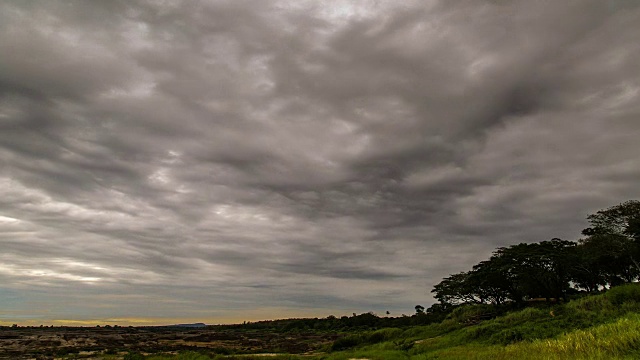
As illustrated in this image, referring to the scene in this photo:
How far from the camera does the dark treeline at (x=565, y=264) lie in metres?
48.3

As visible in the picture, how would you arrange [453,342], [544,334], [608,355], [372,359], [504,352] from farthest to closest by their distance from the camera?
[453,342]
[372,359]
[544,334]
[504,352]
[608,355]

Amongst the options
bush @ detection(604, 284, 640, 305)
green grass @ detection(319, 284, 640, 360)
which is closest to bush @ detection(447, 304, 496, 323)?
green grass @ detection(319, 284, 640, 360)

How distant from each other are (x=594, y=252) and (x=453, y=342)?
95.2ft

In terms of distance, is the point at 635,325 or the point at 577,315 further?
the point at 577,315

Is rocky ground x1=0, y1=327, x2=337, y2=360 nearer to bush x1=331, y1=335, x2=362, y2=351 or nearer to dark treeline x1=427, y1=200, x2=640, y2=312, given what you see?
bush x1=331, y1=335, x2=362, y2=351

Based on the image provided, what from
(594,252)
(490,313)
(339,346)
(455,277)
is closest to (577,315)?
(594,252)

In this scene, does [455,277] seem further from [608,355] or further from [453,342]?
[608,355]

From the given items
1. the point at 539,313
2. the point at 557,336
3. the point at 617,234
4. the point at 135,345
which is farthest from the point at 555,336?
the point at 135,345

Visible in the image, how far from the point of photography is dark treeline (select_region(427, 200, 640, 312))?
48.3 metres

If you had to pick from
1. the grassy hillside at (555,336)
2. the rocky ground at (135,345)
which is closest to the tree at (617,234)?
the grassy hillside at (555,336)

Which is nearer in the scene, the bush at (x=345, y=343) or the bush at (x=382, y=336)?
the bush at (x=345, y=343)

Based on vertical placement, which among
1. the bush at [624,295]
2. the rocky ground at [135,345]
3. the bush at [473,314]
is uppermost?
the bush at [624,295]

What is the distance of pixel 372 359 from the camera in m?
31.0

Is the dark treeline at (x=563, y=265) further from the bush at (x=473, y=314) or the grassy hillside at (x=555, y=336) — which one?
the grassy hillside at (x=555, y=336)
